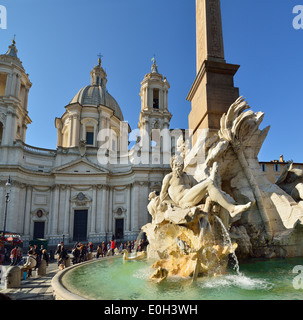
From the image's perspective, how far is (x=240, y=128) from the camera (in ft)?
24.6

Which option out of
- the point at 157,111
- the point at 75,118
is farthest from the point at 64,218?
the point at 157,111

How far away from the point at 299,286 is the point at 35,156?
31.6m

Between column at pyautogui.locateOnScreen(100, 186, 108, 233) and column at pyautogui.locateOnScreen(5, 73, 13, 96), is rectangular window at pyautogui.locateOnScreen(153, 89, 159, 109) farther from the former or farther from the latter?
column at pyautogui.locateOnScreen(5, 73, 13, 96)

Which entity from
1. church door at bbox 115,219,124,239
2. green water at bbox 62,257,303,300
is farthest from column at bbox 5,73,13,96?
green water at bbox 62,257,303,300

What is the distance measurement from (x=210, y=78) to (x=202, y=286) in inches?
253

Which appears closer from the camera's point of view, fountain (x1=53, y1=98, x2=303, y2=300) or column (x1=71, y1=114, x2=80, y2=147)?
fountain (x1=53, y1=98, x2=303, y2=300)

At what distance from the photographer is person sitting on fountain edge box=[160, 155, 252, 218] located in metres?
5.64

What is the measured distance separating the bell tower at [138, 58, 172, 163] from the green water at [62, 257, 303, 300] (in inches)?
1050

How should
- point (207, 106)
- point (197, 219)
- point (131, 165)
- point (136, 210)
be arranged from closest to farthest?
point (197, 219) < point (207, 106) < point (136, 210) < point (131, 165)

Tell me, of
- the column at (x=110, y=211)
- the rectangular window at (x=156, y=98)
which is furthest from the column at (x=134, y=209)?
the rectangular window at (x=156, y=98)

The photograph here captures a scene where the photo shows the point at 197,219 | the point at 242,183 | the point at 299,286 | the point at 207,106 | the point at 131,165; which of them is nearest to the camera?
the point at 299,286

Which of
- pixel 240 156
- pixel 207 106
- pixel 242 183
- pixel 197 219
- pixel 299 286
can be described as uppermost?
pixel 207 106
